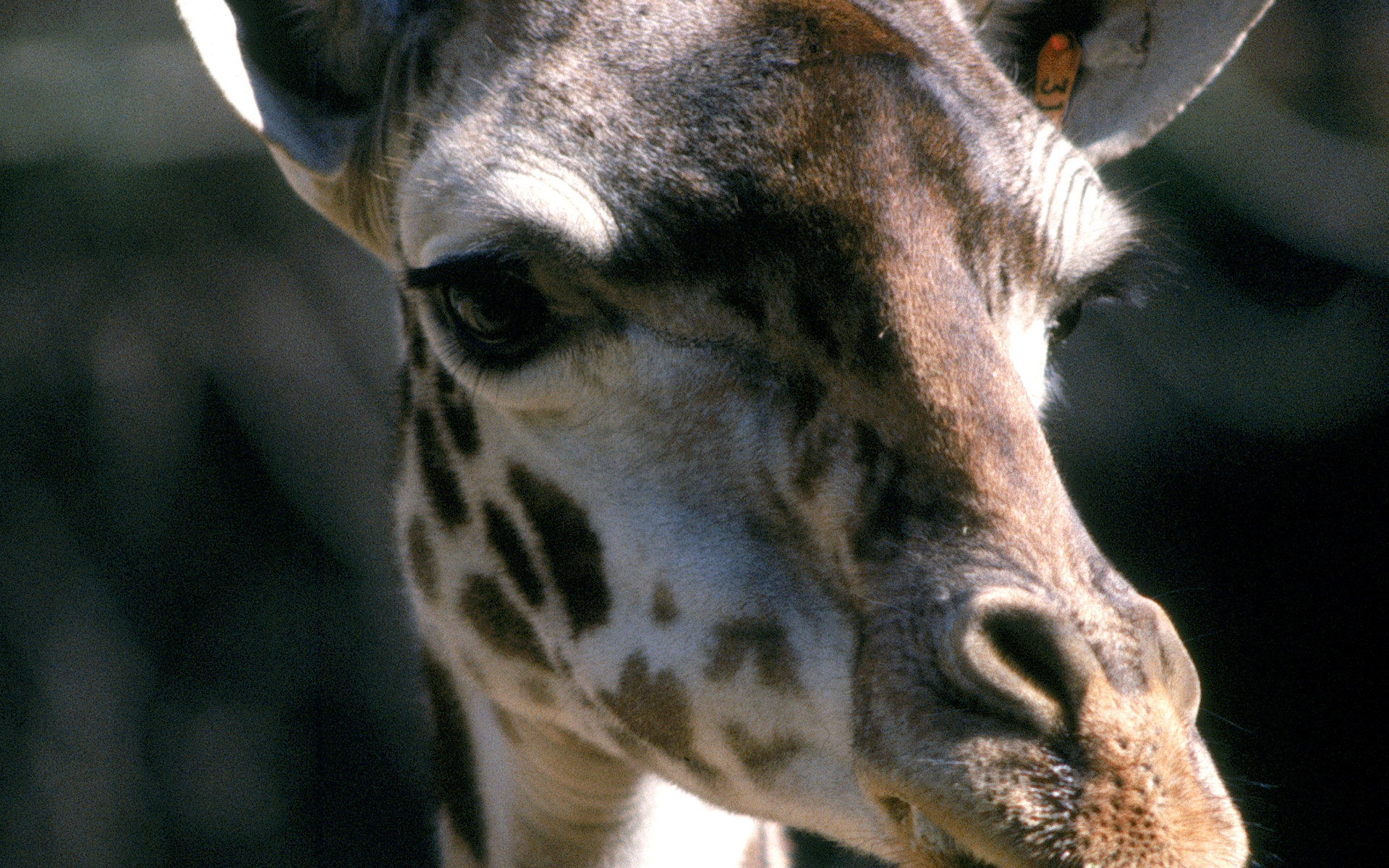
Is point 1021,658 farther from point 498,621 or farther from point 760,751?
point 498,621

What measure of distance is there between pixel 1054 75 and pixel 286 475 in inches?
118

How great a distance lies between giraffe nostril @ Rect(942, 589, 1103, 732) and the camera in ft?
3.58

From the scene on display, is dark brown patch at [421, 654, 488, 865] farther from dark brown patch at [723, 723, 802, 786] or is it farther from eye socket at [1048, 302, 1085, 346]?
eye socket at [1048, 302, 1085, 346]

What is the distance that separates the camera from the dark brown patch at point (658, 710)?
1.47 metres

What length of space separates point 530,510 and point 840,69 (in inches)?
27.8

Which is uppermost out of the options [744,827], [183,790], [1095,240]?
[1095,240]

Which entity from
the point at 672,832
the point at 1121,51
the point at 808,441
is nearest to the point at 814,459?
the point at 808,441

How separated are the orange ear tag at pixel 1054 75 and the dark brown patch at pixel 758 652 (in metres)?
1.11

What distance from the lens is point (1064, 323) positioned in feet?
5.53

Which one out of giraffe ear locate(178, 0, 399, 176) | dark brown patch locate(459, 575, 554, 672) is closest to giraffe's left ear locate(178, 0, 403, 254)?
giraffe ear locate(178, 0, 399, 176)

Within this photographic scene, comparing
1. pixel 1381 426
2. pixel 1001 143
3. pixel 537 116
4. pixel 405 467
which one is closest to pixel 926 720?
pixel 1001 143

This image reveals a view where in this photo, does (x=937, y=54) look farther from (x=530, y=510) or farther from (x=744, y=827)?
(x=744, y=827)

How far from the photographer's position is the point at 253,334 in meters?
4.09

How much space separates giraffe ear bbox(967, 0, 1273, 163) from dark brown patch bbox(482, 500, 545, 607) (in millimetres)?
1108
